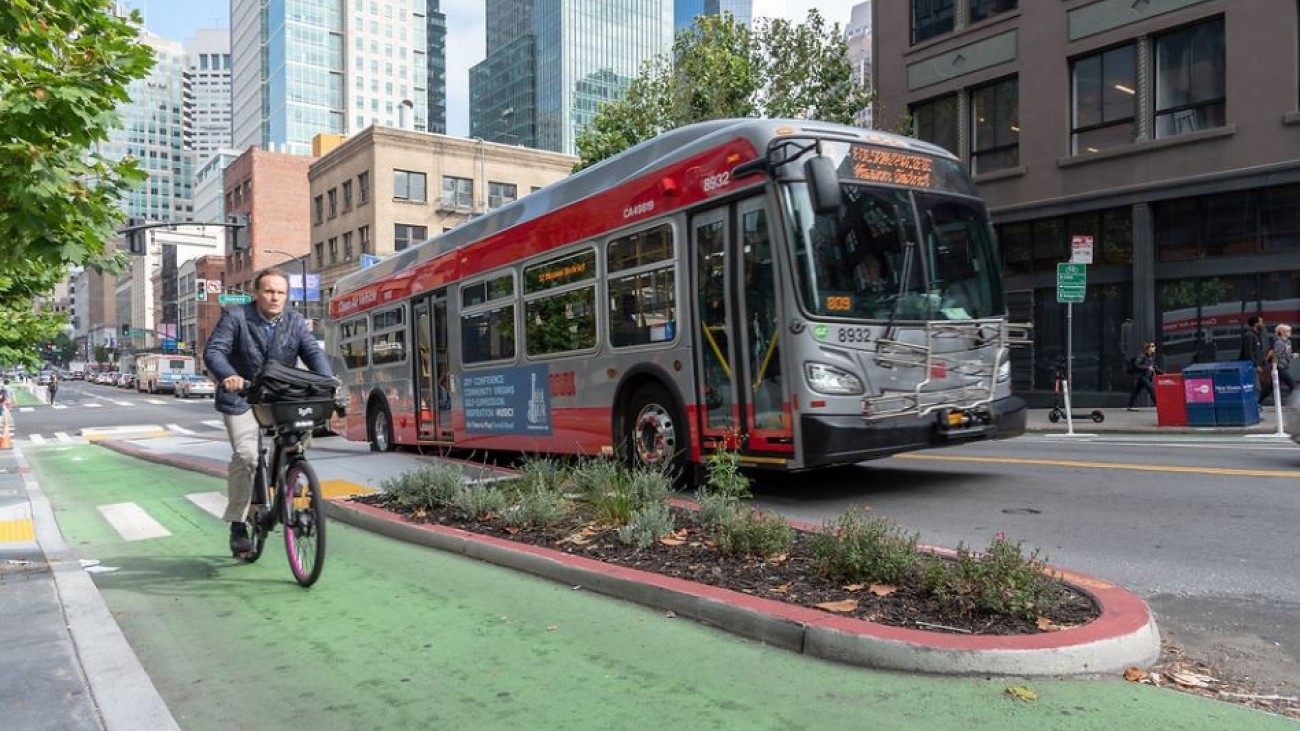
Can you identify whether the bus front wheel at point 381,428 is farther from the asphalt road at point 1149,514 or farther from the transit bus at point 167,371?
the transit bus at point 167,371

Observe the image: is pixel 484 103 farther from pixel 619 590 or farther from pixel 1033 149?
pixel 619 590

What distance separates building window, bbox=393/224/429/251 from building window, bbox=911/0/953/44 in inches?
1288

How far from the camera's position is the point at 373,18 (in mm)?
137875

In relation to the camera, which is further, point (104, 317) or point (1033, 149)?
point (104, 317)

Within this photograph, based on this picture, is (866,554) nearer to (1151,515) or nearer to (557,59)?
(1151,515)

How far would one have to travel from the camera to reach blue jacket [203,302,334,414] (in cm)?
551

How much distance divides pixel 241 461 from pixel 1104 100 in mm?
20460

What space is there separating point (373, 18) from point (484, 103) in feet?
78.9

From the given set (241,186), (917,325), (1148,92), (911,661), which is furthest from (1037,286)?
(241,186)

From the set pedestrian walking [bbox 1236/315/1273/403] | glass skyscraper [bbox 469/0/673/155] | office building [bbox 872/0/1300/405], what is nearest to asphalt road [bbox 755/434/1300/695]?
pedestrian walking [bbox 1236/315/1273/403]

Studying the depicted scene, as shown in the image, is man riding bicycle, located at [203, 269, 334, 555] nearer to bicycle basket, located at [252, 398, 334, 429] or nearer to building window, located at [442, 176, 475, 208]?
bicycle basket, located at [252, 398, 334, 429]

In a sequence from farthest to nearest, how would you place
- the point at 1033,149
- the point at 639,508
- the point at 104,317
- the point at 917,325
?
the point at 104,317 < the point at 1033,149 < the point at 917,325 < the point at 639,508

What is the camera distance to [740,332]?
7504 mm

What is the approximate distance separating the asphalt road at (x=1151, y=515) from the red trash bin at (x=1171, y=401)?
3.61 metres
